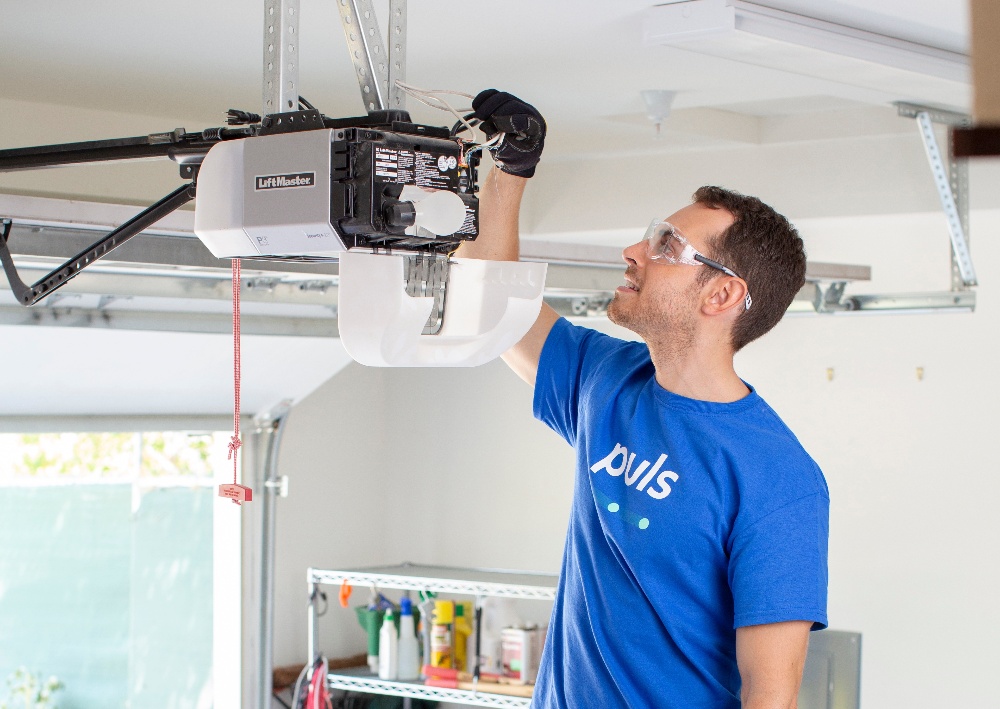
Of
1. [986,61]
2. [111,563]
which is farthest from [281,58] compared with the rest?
[111,563]

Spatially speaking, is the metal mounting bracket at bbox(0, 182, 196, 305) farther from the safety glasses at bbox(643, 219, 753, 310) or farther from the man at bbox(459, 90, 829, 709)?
the safety glasses at bbox(643, 219, 753, 310)

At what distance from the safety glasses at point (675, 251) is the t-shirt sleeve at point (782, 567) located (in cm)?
30

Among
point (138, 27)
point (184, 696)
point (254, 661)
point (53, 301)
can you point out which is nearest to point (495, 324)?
point (138, 27)

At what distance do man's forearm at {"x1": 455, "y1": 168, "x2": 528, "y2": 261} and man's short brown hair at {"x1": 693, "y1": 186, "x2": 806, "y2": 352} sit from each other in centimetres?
24

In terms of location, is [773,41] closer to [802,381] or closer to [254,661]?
[802,381]

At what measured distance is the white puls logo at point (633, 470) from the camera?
4.51 ft

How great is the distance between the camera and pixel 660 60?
6.17 feet

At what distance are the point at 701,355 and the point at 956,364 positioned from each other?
178cm

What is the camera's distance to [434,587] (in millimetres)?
3246

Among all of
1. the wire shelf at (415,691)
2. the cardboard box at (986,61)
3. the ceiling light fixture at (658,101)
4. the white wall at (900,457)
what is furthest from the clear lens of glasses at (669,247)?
the wire shelf at (415,691)

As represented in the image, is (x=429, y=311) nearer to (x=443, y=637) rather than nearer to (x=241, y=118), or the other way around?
(x=241, y=118)

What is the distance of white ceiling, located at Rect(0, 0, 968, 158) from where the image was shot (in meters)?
1.56

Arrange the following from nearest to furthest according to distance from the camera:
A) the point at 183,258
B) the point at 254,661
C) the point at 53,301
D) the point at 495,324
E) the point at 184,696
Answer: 1. the point at 495,324
2. the point at 183,258
3. the point at 53,301
4. the point at 254,661
5. the point at 184,696

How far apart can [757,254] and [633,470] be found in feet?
1.04
